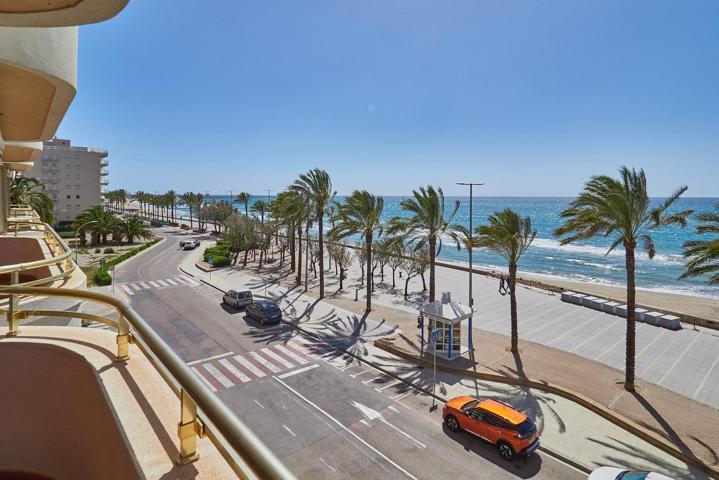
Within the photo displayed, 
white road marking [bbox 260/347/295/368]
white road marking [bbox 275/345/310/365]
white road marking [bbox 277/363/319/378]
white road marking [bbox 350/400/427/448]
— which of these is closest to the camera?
white road marking [bbox 350/400/427/448]

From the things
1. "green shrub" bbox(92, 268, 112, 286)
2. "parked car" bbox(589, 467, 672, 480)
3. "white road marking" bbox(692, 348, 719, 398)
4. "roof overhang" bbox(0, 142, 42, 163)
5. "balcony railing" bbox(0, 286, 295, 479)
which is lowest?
"white road marking" bbox(692, 348, 719, 398)

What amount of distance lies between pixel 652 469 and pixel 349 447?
9030mm

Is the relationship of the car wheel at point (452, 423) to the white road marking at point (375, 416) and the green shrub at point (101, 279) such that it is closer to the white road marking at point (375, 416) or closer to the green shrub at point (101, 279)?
the white road marking at point (375, 416)

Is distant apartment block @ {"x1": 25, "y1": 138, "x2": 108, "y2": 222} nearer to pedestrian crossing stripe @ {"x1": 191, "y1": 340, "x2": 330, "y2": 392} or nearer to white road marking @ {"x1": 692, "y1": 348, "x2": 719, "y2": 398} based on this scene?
pedestrian crossing stripe @ {"x1": 191, "y1": 340, "x2": 330, "y2": 392}

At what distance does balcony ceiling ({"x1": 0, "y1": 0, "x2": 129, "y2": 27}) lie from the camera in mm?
3086

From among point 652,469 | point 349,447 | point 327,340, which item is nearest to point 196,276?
point 327,340

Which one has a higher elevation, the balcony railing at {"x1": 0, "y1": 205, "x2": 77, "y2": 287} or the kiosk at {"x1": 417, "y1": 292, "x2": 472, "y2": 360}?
the balcony railing at {"x1": 0, "y1": 205, "x2": 77, "y2": 287}

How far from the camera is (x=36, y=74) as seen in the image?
4.97 m

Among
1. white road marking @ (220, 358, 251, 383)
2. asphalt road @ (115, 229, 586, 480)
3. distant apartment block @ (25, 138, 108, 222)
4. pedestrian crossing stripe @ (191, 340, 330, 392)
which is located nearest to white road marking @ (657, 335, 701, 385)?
asphalt road @ (115, 229, 586, 480)

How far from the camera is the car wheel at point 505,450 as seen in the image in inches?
462

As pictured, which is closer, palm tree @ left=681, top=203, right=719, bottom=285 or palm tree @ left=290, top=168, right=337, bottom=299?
palm tree @ left=681, top=203, right=719, bottom=285

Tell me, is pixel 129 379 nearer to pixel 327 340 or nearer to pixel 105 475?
pixel 105 475

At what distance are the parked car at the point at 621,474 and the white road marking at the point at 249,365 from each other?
41.6 ft

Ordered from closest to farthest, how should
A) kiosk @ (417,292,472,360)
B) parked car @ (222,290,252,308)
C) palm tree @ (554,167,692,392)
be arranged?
palm tree @ (554,167,692,392) < kiosk @ (417,292,472,360) < parked car @ (222,290,252,308)
